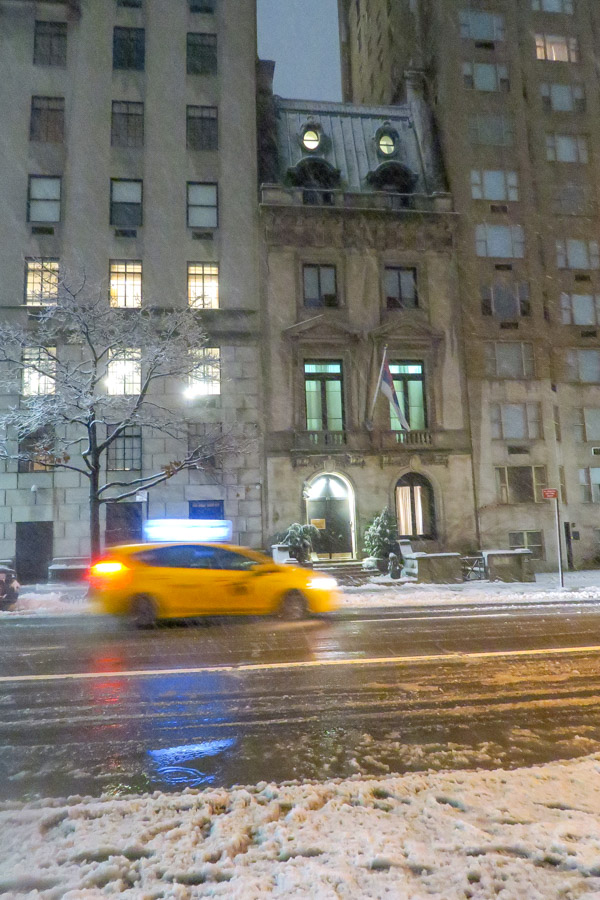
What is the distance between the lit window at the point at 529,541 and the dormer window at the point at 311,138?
69.1 feet

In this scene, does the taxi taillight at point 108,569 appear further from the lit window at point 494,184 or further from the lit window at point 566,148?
the lit window at point 566,148

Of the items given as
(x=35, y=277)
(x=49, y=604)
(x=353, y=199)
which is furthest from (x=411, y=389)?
(x=49, y=604)

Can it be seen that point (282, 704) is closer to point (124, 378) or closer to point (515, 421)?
point (124, 378)

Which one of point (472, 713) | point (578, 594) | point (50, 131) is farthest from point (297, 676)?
point (50, 131)

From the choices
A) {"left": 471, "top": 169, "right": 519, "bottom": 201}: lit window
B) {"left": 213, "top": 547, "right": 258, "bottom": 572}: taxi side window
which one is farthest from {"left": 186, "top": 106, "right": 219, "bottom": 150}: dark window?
{"left": 213, "top": 547, "right": 258, "bottom": 572}: taxi side window

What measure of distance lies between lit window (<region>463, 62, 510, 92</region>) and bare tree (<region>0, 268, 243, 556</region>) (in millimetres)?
19196

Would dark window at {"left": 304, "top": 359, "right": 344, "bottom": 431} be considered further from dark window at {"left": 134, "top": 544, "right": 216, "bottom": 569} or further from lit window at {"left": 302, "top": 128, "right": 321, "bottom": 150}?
dark window at {"left": 134, "top": 544, "right": 216, "bottom": 569}

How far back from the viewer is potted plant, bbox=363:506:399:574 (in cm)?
2411

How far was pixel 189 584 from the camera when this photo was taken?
40.0 ft

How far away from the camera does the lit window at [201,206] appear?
2783 cm

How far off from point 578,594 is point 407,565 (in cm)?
669

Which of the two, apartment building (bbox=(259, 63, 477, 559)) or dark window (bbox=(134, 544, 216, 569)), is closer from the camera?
dark window (bbox=(134, 544, 216, 569))

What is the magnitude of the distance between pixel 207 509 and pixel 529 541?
1459 centimetres

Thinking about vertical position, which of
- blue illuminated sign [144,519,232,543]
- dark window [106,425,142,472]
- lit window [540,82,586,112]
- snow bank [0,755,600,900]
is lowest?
snow bank [0,755,600,900]
